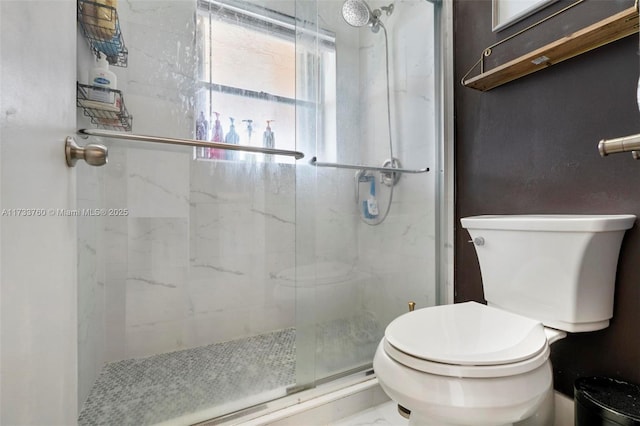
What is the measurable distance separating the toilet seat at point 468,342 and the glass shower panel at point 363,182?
20.3 inches

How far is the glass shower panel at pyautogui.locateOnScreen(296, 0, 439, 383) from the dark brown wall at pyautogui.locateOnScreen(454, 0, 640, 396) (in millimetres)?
166

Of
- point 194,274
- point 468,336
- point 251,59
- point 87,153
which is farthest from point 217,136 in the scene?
point 468,336

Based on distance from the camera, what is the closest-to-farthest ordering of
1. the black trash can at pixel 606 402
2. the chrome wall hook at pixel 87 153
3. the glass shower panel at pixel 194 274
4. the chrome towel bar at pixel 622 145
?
the chrome wall hook at pixel 87 153
the chrome towel bar at pixel 622 145
the black trash can at pixel 606 402
the glass shower panel at pixel 194 274

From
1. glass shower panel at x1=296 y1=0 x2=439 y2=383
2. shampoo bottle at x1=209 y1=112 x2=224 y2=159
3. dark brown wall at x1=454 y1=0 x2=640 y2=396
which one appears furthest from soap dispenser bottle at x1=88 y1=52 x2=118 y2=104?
dark brown wall at x1=454 y1=0 x2=640 y2=396

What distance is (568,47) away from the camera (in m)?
1.07

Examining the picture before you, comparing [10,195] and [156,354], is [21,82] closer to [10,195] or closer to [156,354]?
[10,195]

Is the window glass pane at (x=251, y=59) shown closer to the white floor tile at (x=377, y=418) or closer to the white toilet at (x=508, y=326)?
the white toilet at (x=508, y=326)

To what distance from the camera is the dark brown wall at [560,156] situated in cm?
102

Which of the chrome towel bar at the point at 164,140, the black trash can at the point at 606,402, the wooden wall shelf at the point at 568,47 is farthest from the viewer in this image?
the chrome towel bar at the point at 164,140

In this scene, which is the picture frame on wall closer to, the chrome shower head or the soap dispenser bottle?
the chrome shower head

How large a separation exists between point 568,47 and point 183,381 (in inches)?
71.8

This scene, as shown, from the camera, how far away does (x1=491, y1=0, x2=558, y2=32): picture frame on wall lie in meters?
1.22

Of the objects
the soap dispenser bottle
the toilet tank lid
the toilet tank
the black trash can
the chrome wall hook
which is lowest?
the black trash can

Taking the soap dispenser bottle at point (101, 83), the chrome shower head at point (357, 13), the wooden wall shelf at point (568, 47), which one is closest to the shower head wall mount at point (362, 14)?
the chrome shower head at point (357, 13)
